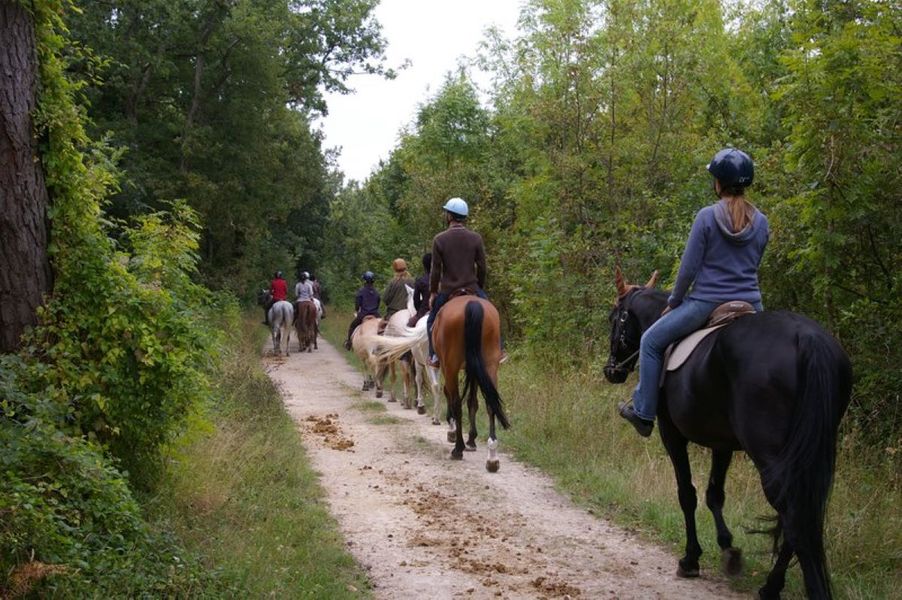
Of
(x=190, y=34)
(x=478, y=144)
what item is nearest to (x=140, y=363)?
(x=190, y=34)

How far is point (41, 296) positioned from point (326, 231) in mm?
45545

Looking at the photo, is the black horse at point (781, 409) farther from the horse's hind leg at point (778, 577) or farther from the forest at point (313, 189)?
the forest at point (313, 189)

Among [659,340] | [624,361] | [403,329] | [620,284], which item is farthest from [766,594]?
[403,329]

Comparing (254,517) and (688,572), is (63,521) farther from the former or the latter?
(688,572)

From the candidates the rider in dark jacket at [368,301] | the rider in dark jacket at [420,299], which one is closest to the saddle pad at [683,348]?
the rider in dark jacket at [420,299]

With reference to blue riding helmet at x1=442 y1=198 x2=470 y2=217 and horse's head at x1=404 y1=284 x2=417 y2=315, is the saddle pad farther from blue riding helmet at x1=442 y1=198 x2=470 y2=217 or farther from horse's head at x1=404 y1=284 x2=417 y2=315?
horse's head at x1=404 y1=284 x2=417 y2=315

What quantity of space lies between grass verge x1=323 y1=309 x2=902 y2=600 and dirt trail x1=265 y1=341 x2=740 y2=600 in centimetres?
29

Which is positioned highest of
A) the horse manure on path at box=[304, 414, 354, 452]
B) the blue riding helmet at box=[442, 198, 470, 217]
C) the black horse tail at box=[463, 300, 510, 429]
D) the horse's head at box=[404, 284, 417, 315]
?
the blue riding helmet at box=[442, 198, 470, 217]

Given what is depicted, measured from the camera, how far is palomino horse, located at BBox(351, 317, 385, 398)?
53.2 feet

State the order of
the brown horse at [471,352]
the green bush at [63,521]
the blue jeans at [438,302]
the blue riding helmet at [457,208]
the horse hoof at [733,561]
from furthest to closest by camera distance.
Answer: the blue jeans at [438,302]
the blue riding helmet at [457,208]
the brown horse at [471,352]
the horse hoof at [733,561]
the green bush at [63,521]

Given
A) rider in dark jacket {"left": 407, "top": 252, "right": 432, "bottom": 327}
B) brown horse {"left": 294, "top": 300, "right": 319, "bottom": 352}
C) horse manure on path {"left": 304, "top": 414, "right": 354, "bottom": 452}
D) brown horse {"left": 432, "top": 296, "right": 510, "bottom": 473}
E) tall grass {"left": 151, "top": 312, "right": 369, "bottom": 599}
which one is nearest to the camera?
tall grass {"left": 151, "top": 312, "right": 369, "bottom": 599}

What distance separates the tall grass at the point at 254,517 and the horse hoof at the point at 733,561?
8.19 feet

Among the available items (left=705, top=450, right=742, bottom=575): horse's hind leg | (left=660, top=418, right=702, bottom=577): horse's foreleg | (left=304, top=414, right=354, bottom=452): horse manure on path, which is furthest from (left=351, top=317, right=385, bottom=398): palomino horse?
(left=705, top=450, right=742, bottom=575): horse's hind leg

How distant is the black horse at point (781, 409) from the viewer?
4.61 m
